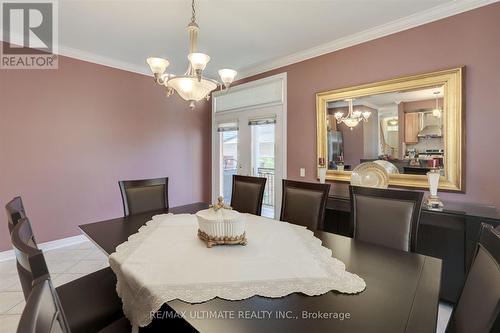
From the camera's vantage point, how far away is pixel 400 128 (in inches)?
107

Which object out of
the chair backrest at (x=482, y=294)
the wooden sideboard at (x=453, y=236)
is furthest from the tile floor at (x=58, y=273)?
the chair backrest at (x=482, y=294)

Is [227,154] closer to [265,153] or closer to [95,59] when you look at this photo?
[265,153]

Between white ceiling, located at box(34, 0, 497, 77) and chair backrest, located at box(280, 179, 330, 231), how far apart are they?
66.0 inches

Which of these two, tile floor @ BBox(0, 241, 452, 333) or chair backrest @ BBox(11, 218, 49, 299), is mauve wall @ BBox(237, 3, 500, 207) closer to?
tile floor @ BBox(0, 241, 452, 333)

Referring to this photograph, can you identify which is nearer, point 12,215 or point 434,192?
point 12,215

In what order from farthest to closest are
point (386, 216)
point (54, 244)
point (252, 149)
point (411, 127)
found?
point (252, 149), point (54, 244), point (411, 127), point (386, 216)

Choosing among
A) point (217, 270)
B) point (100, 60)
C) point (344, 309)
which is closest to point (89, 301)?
point (217, 270)

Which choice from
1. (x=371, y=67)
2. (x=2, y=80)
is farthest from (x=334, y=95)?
(x=2, y=80)

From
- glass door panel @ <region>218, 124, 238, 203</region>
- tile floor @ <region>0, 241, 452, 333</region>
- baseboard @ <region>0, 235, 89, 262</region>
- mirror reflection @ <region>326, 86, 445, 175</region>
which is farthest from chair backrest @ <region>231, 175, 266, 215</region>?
baseboard @ <region>0, 235, 89, 262</region>

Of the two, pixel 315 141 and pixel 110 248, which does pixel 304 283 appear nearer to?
pixel 110 248

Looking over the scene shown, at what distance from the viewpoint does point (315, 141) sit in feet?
10.8

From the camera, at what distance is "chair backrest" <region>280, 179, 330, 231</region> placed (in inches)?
79.1

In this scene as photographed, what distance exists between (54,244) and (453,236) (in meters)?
4.40

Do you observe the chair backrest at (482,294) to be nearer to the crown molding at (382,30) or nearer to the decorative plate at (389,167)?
the decorative plate at (389,167)
